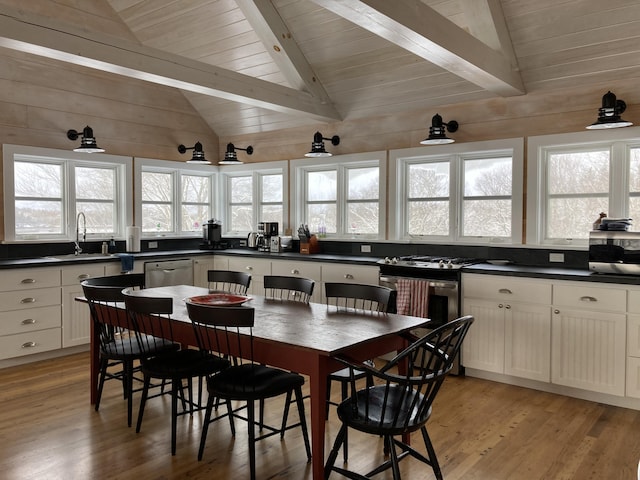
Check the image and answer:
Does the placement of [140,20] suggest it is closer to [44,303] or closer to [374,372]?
[44,303]

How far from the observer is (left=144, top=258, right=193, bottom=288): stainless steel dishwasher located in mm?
5605

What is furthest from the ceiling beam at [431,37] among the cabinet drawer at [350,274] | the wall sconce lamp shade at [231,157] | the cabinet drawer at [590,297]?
the wall sconce lamp shade at [231,157]

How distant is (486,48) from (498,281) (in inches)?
68.6

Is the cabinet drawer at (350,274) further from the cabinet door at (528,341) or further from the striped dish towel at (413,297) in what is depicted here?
the cabinet door at (528,341)

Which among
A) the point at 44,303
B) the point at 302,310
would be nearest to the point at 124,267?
the point at 44,303

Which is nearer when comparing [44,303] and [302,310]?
[302,310]

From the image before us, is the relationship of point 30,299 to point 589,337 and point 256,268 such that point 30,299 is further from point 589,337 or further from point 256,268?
point 589,337

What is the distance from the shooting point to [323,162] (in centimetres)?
592

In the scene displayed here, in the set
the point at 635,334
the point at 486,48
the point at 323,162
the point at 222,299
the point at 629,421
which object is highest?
the point at 486,48

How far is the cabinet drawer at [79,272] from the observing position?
191 inches

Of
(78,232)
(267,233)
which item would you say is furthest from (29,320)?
(267,233)

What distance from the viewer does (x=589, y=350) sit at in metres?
3.74

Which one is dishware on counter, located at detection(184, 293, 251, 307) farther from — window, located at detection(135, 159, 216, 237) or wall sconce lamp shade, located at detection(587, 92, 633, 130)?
window, located at detection(135, 159, 216, 237)

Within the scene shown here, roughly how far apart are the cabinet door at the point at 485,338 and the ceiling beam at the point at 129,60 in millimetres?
2499
